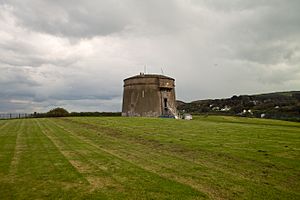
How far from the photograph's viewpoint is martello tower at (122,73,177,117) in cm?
5059

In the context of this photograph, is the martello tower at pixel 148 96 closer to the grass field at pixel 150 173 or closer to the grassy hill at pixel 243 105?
the grassy hill at pixel 243 105

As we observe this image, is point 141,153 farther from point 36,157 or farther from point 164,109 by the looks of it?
point 164,109

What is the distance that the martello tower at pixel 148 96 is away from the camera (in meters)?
50.6

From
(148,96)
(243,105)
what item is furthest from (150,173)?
(243,105)

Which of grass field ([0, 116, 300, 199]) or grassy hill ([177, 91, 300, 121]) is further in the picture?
grassy hill ([177, 91, 300, 121])

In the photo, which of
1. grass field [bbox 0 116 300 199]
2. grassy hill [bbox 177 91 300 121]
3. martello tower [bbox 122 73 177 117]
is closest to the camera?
grass field [bbox 0 116 300 199]

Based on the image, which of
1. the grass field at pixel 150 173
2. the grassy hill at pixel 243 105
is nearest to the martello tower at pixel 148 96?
the grassy hill at pixel 243 105

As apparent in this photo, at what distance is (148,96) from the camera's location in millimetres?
50688

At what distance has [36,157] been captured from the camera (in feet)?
33.5

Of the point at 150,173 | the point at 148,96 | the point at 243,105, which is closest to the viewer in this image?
the point at 150,173

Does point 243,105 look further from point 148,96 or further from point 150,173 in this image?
point 150,173

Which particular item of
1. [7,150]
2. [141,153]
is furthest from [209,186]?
[7,150]

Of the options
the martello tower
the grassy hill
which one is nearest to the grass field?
the martello tower

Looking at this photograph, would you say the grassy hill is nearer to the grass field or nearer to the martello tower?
the martello tower
